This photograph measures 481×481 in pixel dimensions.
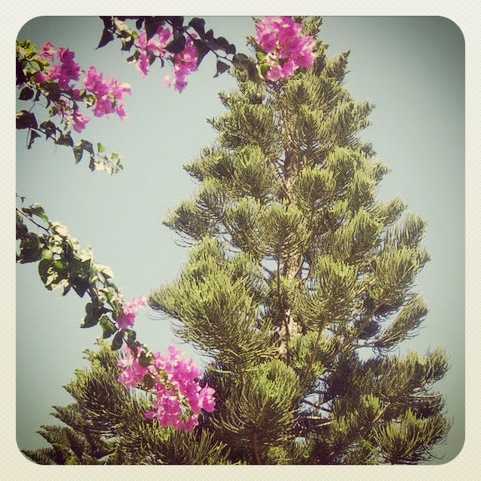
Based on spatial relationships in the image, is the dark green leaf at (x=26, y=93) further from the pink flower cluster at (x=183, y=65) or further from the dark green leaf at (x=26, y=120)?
the pink flower cluster at (x=183, y=65)

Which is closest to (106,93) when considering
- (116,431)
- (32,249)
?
(32,249)

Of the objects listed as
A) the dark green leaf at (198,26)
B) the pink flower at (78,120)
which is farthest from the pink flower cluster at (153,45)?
the pink flower at (78,120)

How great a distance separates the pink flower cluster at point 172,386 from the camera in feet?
5.49

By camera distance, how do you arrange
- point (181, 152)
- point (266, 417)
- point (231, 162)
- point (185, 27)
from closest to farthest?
point (185, 27), point (266, 417), point (181, 152), point (231, 162)

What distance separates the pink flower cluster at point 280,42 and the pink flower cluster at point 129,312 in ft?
2.36

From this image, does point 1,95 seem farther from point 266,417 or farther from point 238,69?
point 266,417

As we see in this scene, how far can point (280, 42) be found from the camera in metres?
1.75

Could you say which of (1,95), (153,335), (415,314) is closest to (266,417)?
(153,335)

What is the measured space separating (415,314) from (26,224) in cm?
109

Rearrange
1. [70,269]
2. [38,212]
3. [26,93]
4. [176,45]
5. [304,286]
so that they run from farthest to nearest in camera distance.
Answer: [304,286] < [26,93] < [176,45] < [38,212] < [70,269]

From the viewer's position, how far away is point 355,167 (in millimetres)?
1877

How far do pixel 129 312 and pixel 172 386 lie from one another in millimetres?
237

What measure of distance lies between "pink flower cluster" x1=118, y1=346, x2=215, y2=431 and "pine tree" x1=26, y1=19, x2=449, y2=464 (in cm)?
4

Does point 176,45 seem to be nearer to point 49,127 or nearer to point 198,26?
point 198,26
